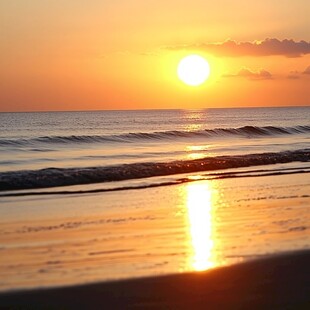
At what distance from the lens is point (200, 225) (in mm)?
11031

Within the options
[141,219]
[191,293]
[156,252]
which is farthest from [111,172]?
[191,293]

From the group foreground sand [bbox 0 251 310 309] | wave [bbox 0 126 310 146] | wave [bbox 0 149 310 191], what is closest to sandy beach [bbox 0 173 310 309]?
foreground sand [bbox 0 251 310 309]

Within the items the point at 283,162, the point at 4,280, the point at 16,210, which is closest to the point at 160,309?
the point at 4,280

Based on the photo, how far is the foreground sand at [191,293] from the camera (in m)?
6.53

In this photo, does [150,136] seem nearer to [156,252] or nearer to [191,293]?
[156,252]

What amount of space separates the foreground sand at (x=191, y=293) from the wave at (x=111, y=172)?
10.7m

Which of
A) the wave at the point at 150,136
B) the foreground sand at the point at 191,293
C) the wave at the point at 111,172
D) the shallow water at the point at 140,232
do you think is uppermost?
the wave at the point at 150,136

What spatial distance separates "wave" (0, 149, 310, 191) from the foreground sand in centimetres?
1072

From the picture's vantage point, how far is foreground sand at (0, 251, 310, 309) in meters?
6.53

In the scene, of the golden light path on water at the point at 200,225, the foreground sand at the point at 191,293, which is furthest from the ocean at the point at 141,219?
the foreground sand at the point at 191,293

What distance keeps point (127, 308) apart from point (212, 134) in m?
45.4

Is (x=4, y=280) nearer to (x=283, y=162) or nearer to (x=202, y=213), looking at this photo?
(x=202, y=213)

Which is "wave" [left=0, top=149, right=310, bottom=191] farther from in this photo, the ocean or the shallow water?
the shallow water

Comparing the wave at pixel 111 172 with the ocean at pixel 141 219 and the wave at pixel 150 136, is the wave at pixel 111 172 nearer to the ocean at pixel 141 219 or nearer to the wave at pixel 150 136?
the ocean at pixel 141 219
